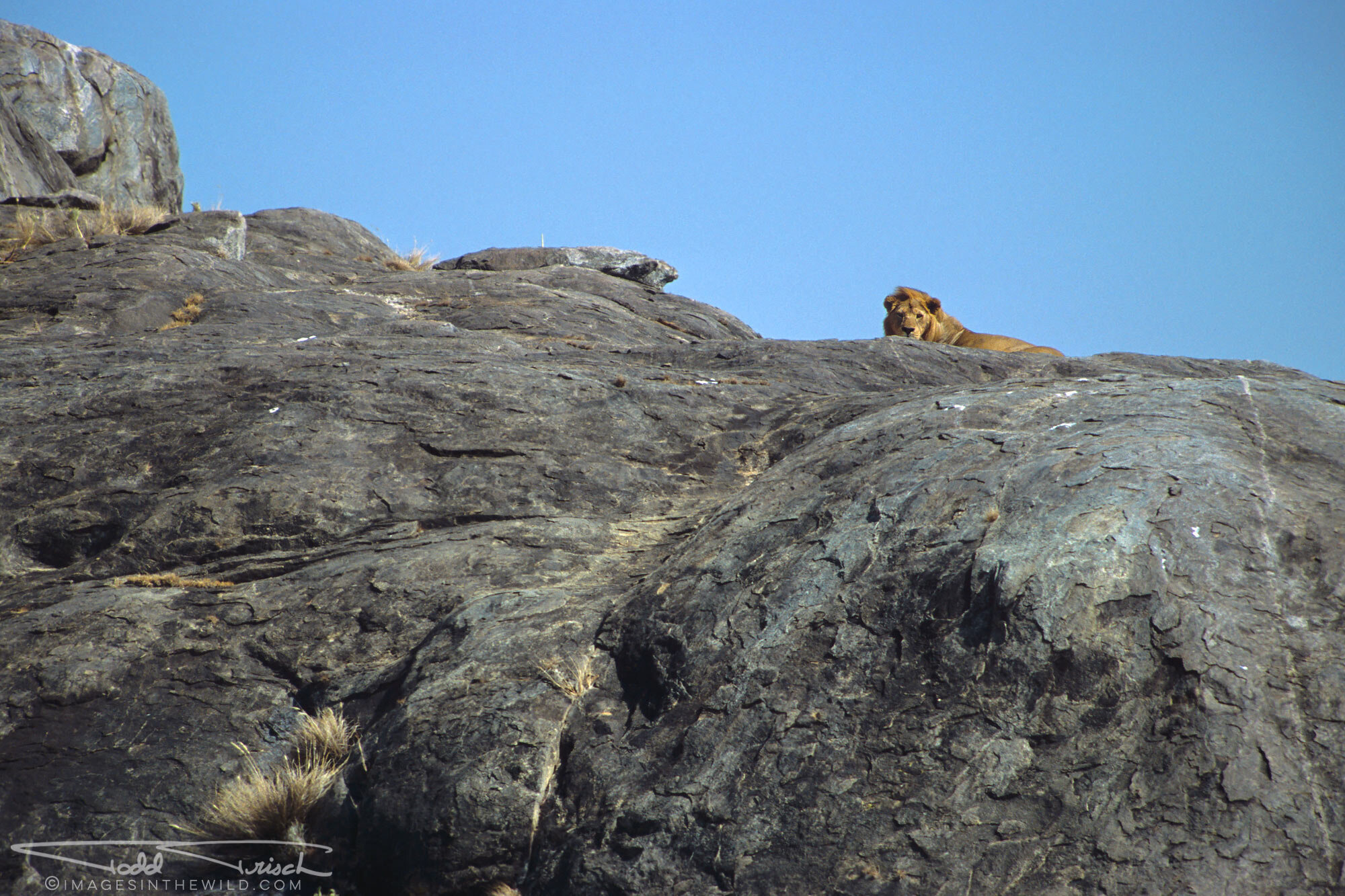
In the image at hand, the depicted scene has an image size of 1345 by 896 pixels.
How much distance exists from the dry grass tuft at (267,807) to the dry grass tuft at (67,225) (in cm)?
965

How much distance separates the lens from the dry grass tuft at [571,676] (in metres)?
4.12

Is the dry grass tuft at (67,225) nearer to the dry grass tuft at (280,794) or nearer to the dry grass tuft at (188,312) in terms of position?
the dry grass tuft at (188,312)

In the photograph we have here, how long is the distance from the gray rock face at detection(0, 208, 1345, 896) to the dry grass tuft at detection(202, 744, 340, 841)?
0.09m

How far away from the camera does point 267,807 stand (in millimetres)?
3939

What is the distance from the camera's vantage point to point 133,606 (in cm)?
508

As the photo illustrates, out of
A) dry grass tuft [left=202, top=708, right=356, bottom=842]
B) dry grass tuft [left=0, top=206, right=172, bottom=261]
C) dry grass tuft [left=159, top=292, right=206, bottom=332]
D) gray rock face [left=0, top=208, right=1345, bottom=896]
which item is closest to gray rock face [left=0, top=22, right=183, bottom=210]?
dry grass tuft [left=0, top=206, right=172, bottom=261]

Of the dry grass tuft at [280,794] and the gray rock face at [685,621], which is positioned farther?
the dry grass tuft at [280,794]

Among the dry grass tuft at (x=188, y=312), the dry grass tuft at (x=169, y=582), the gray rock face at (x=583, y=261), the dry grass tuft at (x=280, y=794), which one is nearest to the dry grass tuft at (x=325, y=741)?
the dry grass tuft at (x=280, y=794)

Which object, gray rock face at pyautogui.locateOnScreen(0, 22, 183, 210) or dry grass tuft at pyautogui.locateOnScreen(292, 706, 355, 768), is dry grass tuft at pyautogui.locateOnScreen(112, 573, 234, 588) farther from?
gray rock face at pyautogui.locateOnScreen(0, 22, 183, 210)

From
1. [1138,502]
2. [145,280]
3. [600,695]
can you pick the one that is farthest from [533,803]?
[145,280]

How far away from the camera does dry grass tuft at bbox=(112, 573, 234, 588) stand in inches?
210

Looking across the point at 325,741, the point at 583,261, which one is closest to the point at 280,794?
the point at 325,741

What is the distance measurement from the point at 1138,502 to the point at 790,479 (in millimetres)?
1991

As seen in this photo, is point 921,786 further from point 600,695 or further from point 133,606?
point 133,606
